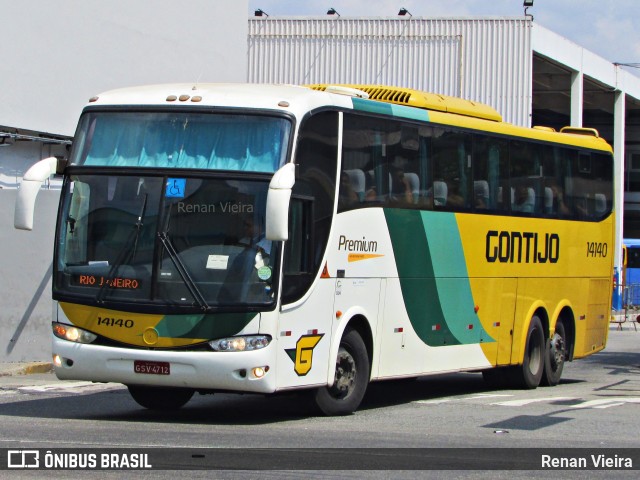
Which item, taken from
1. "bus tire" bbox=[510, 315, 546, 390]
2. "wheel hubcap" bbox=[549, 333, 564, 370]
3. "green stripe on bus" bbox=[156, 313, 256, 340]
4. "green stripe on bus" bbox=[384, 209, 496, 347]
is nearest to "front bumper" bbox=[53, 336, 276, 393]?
"green stripe on bus" bbox=[156, 313, 256, 340]

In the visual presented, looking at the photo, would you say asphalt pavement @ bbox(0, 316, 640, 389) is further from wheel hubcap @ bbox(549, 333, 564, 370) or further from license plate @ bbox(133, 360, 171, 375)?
wheel hubcap @ bbox(549, 333, 564, 370)

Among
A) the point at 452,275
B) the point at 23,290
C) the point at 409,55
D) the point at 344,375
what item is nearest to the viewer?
the point at 344,375

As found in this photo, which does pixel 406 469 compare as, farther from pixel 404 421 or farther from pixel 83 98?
pixel 83 98

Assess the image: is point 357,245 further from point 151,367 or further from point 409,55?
point 409,55

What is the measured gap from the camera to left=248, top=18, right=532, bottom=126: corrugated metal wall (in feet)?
124

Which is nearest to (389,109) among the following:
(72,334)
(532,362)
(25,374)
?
(72,334)

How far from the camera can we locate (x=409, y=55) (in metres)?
38.4

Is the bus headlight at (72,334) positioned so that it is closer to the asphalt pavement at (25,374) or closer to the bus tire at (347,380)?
the bus tire at (347,380)

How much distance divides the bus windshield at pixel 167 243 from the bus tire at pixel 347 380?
1677 millimetres

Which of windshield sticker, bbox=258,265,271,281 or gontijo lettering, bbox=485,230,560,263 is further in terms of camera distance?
gontijo lettering, bbox=485,230,560,263

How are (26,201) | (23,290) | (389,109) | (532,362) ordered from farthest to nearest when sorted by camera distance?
(23,290) → (532,362) → (389,109) → (26,201)

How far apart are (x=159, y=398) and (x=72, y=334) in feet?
6.05

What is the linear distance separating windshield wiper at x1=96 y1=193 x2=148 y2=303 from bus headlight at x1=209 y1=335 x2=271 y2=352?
124cm

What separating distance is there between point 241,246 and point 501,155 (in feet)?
19.9
